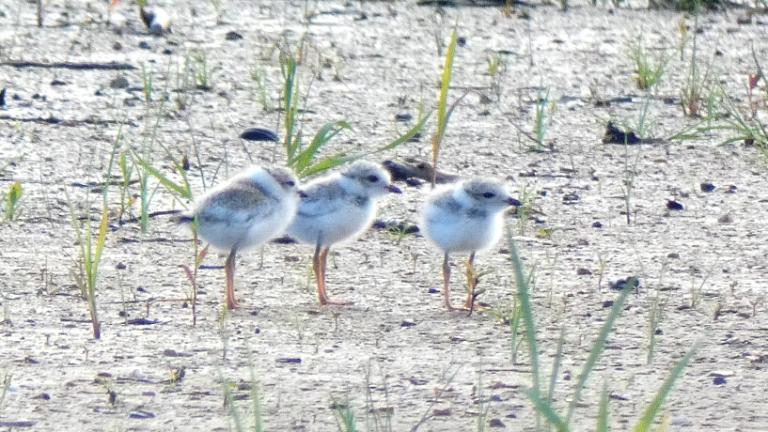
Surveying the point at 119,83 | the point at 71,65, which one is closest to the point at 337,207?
the point at 119,83

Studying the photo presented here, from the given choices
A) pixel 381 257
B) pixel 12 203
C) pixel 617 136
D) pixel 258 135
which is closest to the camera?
pixel 381 257

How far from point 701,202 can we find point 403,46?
11.7ft

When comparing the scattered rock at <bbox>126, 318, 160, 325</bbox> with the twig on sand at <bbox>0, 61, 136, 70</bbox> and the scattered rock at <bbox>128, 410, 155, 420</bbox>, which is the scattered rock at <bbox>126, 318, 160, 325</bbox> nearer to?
the scattered rock at <bbox>128, 410, 155, 420</bbox>

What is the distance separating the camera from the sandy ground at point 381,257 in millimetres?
4137

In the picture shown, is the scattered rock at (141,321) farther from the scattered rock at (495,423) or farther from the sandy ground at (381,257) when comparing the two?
the scattered rock at (495,423)

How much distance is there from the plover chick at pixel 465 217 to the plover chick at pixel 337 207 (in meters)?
0.21

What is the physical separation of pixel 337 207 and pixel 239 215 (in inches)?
15.0

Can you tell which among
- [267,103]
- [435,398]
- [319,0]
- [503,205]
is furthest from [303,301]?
[319,0]

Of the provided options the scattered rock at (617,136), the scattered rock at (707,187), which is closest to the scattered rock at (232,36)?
the scattered rock at (617,136)

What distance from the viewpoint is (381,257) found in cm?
568

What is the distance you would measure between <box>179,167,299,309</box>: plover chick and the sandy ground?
6.7 inches

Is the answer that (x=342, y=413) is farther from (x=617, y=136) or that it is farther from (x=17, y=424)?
(x=617, y=136)

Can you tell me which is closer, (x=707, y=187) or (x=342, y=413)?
(x=342, y=413)

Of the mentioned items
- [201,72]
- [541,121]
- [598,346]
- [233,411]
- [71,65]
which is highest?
[598,346]
